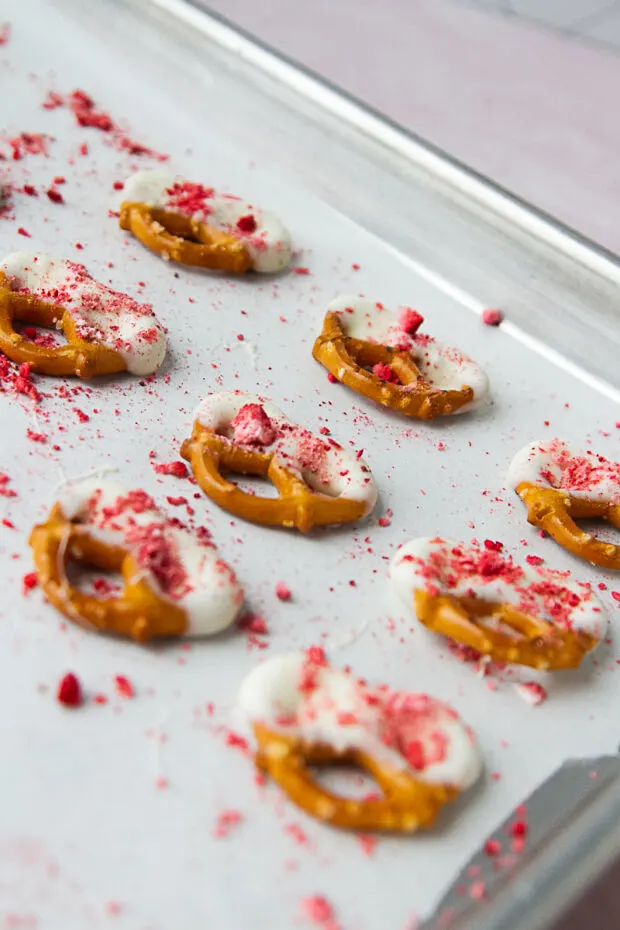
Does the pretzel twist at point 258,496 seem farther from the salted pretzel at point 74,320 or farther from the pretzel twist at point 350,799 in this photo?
the pretzel twist at point 350,799

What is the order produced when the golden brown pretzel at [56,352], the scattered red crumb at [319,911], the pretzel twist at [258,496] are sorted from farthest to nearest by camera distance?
the golden brown pretzel at [56,352] < the pretzel twist at [258,496] < the scattered red crumb at [319,911]

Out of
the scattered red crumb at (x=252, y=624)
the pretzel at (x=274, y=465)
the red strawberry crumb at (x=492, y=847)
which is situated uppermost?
the pretzel at (x=274, y=465)

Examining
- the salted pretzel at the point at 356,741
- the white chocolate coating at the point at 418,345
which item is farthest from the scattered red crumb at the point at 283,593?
the white chocolate coating at the point at 418,345

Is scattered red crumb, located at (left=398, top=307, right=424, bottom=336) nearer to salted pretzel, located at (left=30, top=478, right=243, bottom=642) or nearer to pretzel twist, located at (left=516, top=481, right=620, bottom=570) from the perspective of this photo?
pretzel twist, located at (left=516, top=481, right=620, bottom=570)

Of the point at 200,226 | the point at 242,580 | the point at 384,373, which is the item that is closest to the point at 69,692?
the point at 242,580

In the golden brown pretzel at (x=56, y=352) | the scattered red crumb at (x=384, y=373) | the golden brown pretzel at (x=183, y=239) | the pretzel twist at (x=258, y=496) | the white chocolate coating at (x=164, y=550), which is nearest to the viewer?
the white chocolate coating at (x=164, y=550)

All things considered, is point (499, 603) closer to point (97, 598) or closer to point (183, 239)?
point (97, 598)

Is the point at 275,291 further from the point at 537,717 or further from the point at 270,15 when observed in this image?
the point at 270,15

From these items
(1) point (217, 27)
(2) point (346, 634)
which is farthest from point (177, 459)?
(1) point (217, 27)
